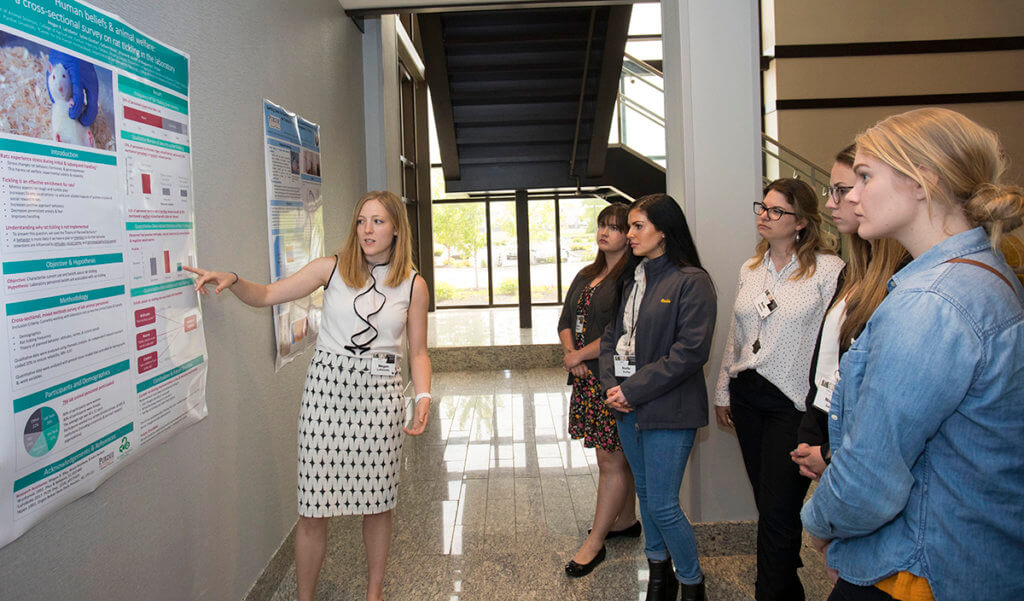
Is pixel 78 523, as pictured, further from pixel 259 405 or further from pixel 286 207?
pixel 286 207

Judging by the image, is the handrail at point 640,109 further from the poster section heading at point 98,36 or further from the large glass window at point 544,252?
the poster section heading at point 98,36

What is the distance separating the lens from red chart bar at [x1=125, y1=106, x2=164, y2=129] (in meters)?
1.86

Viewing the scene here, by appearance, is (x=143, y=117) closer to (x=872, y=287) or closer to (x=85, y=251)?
(x=85, y=251)

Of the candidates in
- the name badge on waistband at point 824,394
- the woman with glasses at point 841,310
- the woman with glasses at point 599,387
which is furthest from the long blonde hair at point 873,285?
the woman with glasses at point 599,387

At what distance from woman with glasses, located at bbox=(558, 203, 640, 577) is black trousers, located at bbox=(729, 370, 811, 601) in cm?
77

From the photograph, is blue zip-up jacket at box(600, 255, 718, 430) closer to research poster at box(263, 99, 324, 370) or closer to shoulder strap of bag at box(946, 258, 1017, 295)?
shoulder strap of bag at box(946, 258, 1017, 295)

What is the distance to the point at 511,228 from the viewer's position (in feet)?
45.0

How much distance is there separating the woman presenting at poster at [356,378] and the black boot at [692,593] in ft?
3.87

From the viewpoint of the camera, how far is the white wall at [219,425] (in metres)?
1.72

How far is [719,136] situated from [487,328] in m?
6.93

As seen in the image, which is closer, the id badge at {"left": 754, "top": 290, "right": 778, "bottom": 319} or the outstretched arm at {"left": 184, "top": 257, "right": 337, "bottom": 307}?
the outstretched arm at {"left": 184, "top": 257, "right": 337, "bottom": 307}

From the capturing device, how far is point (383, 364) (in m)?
2.57

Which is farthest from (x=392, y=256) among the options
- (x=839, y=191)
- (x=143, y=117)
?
(x=839, y=191)

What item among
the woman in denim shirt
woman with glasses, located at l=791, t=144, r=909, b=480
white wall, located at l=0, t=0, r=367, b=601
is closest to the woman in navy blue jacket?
woman with glasses, located at l=791, t=144, r=909, b=480
